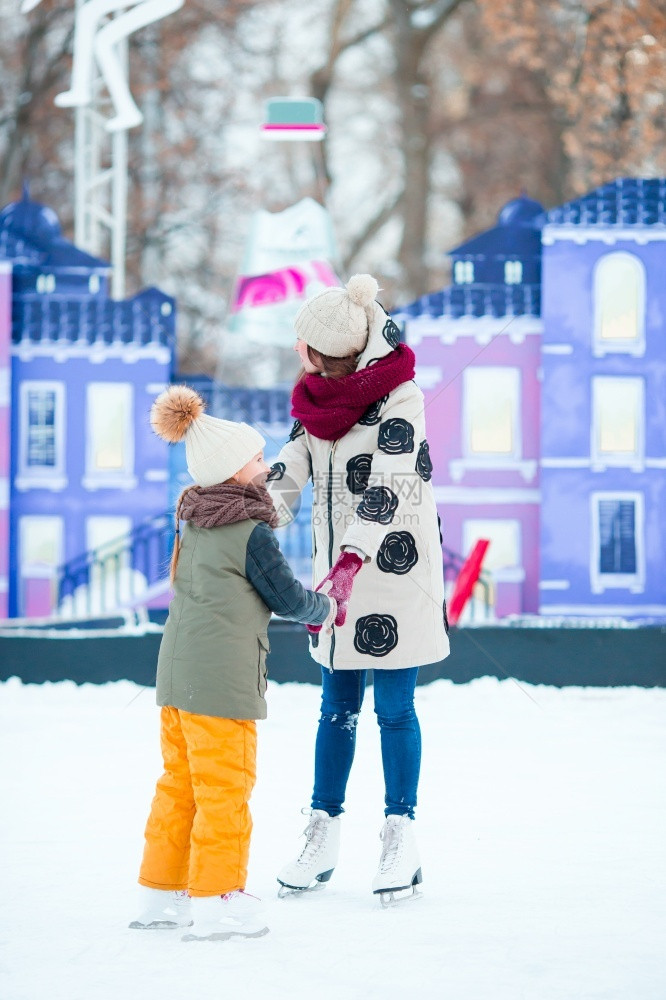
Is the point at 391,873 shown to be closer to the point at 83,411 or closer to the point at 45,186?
the point at 83,411

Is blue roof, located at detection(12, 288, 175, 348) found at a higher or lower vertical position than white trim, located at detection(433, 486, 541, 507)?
higher

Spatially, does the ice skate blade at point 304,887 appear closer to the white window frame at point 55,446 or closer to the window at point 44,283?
the white window frame at point 55,446

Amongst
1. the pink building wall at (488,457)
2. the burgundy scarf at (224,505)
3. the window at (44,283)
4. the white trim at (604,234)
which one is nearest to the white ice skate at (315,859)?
the burgundy scarf at (224,505)

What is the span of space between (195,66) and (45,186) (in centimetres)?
169

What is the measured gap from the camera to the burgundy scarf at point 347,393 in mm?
2322

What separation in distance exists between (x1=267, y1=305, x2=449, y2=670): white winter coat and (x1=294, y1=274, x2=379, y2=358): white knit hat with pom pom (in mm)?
30

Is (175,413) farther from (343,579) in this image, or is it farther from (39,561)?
(39,561)

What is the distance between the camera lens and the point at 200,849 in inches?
81.3

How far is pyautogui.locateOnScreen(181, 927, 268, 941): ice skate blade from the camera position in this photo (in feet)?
6.76

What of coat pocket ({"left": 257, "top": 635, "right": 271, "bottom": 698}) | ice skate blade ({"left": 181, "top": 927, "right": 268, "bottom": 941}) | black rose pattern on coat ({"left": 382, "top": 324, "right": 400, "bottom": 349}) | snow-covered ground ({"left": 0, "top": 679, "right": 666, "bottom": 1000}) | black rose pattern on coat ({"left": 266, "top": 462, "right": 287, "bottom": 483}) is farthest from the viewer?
black rose pattern on coat ({"left": 266, "top": 462, "right": 287, "bottom": 483})

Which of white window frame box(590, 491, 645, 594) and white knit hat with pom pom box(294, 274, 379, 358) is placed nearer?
white knit hat with pom pom box(294, 274, 379, 358)

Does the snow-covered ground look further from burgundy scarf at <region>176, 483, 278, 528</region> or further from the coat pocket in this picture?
burgundy scarf at <region>176, 483, 278, 528</region>

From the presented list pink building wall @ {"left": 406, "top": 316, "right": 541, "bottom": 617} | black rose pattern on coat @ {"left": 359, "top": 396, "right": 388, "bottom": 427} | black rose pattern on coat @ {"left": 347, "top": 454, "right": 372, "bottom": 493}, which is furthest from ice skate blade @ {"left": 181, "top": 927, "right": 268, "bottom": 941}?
pink building wall @ {"left": 406, "top": 316, "right": 541, "bottom": 617}

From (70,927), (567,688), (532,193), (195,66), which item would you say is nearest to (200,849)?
(70,927)
